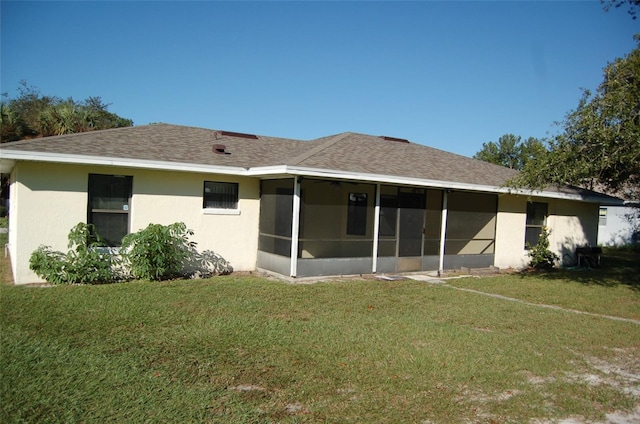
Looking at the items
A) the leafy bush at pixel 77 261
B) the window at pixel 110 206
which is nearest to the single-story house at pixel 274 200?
the window at pixel 110 206

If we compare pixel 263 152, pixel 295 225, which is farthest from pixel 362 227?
pixel 263 152

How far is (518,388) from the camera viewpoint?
5184mm

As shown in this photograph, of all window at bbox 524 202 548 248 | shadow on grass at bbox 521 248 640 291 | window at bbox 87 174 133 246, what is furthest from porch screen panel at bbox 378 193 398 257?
window at bbox 87 174 133 246

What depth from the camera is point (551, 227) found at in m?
16.8

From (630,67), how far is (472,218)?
565 cm

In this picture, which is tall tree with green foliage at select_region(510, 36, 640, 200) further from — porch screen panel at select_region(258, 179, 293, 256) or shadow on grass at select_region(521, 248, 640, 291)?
porch screen panel at select_region(258, 179, 293, 256)

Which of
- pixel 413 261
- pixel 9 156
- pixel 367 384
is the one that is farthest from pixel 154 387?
pixel 413 261

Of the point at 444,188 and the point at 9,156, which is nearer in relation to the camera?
the point at 9,156

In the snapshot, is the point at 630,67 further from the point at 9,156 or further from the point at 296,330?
the point at 9,156

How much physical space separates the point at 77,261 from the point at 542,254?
45.6 ft

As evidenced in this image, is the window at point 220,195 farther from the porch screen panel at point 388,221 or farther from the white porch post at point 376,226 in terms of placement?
the porch screen panel at point 388,221

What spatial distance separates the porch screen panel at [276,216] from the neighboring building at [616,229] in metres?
25.1

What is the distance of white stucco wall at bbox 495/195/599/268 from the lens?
51.0 ft

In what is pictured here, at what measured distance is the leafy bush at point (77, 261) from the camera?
9656mm
